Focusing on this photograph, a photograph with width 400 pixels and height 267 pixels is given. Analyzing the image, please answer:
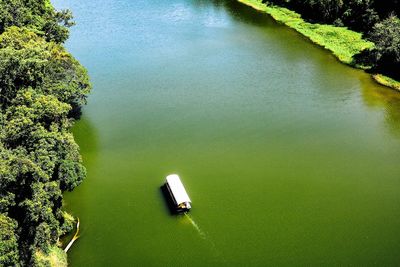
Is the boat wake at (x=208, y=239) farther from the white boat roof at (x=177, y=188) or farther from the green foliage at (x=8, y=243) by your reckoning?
the green foliage at (x=8, y=243)

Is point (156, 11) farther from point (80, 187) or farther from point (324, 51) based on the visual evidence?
point (80, 187)

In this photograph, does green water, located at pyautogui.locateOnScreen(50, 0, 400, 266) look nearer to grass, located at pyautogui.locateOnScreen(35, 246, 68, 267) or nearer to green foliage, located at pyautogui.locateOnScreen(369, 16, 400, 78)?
grass, located at pyautogui.locateOnScreen(35, 246, 68, 267)

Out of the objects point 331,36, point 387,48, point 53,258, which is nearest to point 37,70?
point 53,258

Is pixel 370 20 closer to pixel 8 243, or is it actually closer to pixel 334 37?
pixel 334 37

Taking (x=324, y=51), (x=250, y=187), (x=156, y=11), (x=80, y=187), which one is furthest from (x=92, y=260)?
(x=156, y=11)

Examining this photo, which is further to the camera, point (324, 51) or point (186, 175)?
point (324, 51)

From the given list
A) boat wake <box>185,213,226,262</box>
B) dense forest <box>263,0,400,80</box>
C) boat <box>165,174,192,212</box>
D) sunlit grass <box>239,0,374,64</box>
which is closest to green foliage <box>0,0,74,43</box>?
boat <box>165,174,192,212</box>
